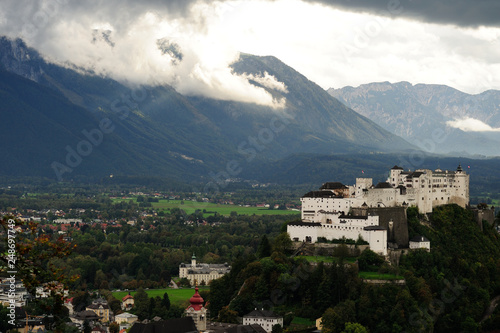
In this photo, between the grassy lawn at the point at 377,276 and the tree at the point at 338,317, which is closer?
the tree at the point at 338,317

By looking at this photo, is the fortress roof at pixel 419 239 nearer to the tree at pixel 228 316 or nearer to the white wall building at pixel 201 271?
the tree at pixel 228 316

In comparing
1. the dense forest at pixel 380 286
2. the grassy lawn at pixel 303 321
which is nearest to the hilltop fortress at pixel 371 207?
the dense forest at pixel 380 286

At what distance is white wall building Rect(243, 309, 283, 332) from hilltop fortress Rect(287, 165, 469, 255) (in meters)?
14.3

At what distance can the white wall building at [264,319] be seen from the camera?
6756cm

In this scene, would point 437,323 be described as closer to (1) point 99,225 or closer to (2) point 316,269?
(2) point 316,269

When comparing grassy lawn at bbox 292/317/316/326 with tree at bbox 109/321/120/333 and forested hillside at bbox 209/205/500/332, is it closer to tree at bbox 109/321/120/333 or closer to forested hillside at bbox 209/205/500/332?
forested hillside at bbox 209/205/500/332

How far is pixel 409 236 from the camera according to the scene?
80.4m

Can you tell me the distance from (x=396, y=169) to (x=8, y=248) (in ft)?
235

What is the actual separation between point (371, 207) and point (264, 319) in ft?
68.9

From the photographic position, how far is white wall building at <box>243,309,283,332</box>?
67.6 meters

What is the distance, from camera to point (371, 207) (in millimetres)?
81375

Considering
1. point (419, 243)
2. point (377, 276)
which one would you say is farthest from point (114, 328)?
point (419, 243)

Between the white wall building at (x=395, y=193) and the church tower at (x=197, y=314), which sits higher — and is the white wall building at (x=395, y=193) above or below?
above

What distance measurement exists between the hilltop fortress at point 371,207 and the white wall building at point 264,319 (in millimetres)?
14270
